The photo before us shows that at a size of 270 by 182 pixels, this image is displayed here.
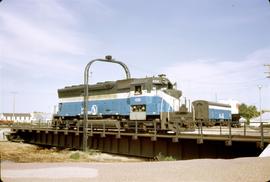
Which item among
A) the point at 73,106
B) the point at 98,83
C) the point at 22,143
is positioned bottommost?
the point at 22,143

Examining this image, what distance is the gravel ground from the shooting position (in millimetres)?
9578

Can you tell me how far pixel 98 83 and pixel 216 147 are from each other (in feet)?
47.2

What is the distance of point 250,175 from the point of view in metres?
9.77

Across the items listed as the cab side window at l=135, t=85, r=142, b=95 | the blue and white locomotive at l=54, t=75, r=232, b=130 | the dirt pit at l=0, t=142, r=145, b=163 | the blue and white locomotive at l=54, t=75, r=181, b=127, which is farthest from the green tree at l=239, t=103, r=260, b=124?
the dirt pit at l=0, t=142, r=145, b=163

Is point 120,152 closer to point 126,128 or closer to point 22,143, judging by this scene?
point 126,128

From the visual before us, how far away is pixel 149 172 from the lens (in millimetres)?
10625

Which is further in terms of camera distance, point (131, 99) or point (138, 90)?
point (131, 99)

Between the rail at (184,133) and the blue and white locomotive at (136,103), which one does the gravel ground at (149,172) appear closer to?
the rail at (184,133)

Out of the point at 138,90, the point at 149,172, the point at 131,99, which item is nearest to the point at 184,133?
the point at 138,90

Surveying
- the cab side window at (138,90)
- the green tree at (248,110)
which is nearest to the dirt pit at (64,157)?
the cab side window at (138,90)

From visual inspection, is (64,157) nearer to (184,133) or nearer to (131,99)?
(131,99)

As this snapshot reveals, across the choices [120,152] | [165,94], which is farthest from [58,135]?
[165,94]

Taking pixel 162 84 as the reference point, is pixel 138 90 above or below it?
below

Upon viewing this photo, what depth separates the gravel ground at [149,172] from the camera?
958 cm
